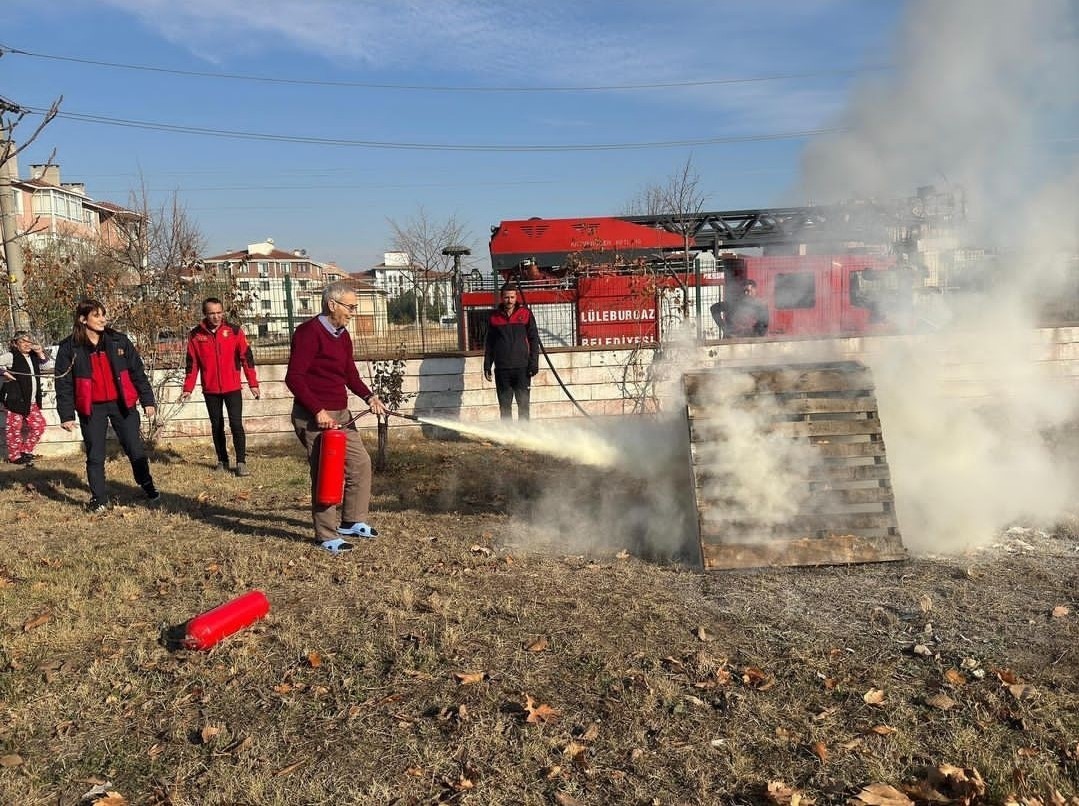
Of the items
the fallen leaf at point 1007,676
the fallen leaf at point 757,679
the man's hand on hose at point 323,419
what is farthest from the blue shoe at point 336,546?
the fallen leaf at point 1007,676

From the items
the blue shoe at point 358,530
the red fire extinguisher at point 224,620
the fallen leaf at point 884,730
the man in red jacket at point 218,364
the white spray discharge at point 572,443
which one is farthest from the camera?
the man in red jacket at point 218,364

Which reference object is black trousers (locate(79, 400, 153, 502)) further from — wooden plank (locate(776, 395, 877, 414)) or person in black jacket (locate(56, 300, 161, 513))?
wooden plank (locate(776, 395, 877, 414))

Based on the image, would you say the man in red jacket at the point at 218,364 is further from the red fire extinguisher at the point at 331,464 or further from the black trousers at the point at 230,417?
the red fire extinguisher at the point at 331,464

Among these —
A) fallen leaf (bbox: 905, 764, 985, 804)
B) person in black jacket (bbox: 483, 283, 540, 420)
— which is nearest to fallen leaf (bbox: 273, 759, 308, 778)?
fallen leaf (bbox: 905, 764, 985, 804)

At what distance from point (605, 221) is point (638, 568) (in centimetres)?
1191

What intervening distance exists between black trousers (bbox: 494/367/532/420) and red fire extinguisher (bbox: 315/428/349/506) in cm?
459

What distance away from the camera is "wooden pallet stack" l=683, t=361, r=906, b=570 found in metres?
5.57

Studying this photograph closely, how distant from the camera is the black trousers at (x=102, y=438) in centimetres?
762

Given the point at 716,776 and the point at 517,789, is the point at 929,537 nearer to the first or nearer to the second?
the point at 716,776

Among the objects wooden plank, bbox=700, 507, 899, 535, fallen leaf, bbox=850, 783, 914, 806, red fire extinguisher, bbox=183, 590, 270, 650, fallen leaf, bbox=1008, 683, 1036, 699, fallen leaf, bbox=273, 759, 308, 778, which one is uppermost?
wooden plank, bbox=700, 507, 899, 535

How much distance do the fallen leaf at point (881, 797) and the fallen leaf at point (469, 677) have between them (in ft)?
6.15

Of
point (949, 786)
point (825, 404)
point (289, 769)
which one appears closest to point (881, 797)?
point (949, 786)

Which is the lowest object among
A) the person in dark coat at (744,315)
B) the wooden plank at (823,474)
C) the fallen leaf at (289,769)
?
the fallen leaf at (289,769)

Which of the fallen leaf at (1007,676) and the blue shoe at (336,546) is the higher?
the blue shoe at (336,546)
